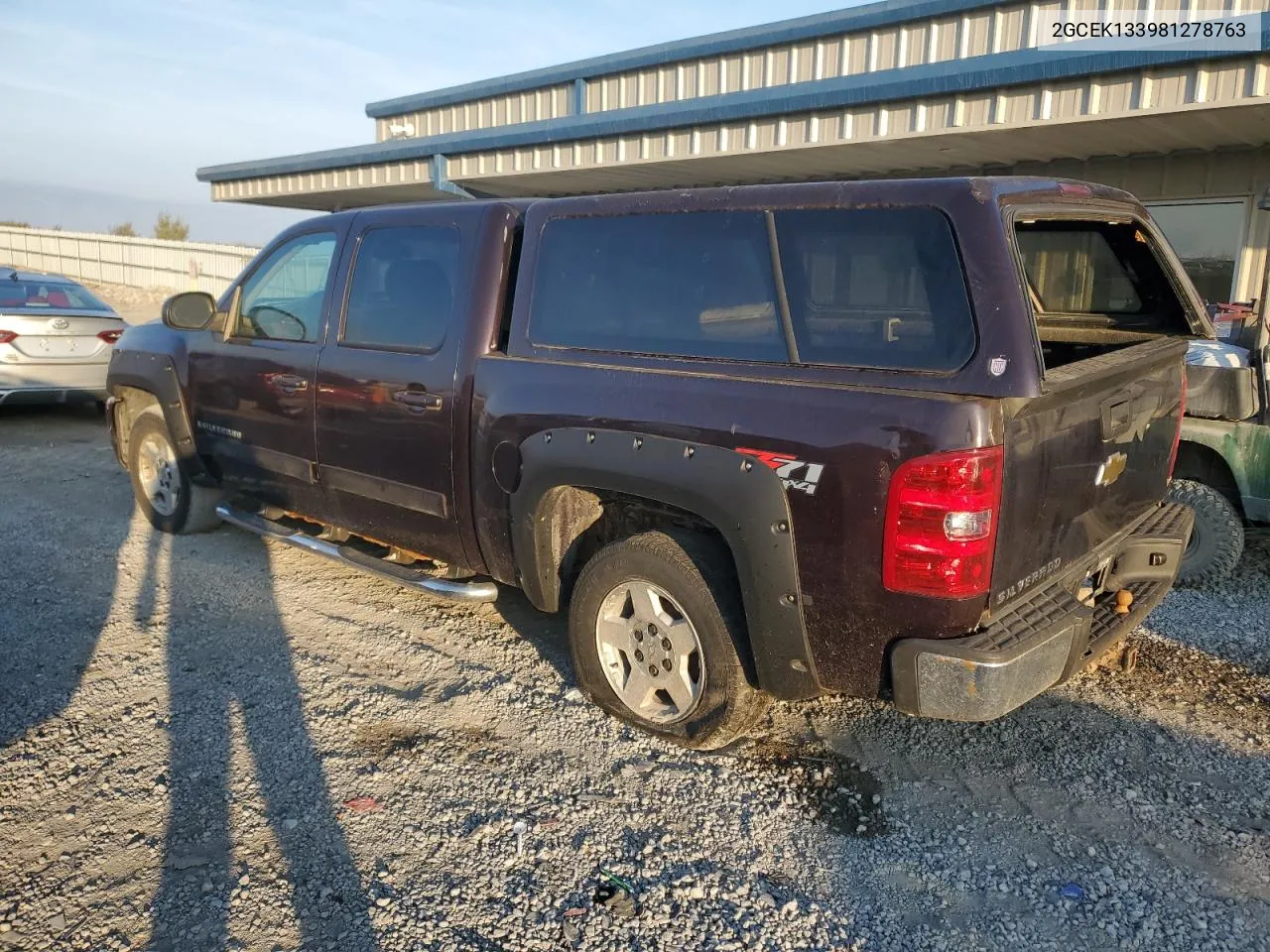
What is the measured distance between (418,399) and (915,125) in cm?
615

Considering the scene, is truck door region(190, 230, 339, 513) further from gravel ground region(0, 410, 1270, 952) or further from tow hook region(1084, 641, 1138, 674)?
tow hook region(1084, 641, 1138, 674)

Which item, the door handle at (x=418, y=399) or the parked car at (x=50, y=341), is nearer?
the door handle at (x=418, y=399)

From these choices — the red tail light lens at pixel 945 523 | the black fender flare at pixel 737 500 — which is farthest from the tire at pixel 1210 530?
the black fender flare at pixel 737 500

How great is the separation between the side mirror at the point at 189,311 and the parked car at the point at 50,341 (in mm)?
4928

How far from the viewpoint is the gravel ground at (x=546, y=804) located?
8.93ft

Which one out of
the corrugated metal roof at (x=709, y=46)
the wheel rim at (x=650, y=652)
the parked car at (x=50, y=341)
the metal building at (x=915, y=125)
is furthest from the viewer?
the corrugated metal roof at (x=709, y=46)

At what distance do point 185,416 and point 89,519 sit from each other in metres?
1.60

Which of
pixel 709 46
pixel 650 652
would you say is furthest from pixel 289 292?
pixel 709 46

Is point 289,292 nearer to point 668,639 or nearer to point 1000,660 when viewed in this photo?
point 668,639

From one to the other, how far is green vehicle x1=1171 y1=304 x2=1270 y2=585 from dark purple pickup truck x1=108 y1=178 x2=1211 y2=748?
104 cm

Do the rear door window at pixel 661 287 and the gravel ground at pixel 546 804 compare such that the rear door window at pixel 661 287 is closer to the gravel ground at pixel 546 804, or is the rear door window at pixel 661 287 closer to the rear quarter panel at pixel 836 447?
the rear quarter panel at pixel 836 447

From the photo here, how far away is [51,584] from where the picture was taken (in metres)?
5.30

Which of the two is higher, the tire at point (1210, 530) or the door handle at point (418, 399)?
the door handle at point (418, 399)

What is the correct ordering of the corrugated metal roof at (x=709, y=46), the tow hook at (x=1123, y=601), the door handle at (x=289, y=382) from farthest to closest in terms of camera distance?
the corrugated metal roof at (x=709, y=46) < the door handle at (x=289, y=382) < the tow hook at (x=1123, y=601)
